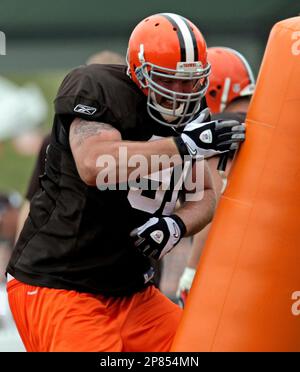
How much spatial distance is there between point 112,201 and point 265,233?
583mm

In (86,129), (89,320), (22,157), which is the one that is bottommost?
(22,157)

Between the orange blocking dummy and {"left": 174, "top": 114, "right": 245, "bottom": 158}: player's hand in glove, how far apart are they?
54 mm

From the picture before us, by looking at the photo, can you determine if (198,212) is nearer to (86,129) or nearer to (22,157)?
(86,129)

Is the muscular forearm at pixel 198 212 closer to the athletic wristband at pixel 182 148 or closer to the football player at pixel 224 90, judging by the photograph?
the athletic wristband at pixel 182 148

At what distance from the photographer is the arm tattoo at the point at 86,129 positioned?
2885 millimetres

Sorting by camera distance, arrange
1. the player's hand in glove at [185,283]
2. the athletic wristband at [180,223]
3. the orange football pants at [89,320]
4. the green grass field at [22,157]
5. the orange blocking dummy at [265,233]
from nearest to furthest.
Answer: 1. the orange blocking dummy at [265,233]
2. the orange football pants at [89,320]
3. the athletic wristband at [180,223]
4. the player's hand in glove at [185,283]
5. the green grass field at [22,157]

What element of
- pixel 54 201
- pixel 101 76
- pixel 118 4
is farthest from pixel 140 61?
pixel 118 4

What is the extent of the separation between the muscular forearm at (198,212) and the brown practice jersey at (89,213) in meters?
0.11

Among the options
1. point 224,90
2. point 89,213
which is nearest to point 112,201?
point 89,213

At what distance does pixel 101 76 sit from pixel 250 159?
2.01 ft

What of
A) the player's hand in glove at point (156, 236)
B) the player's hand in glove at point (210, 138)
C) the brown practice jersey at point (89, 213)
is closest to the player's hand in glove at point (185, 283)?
the brown practice jersey at point (89, 213)

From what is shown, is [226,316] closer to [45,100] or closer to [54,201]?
[54,201]

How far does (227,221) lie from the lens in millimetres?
2900

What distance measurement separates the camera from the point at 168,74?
296 cm
